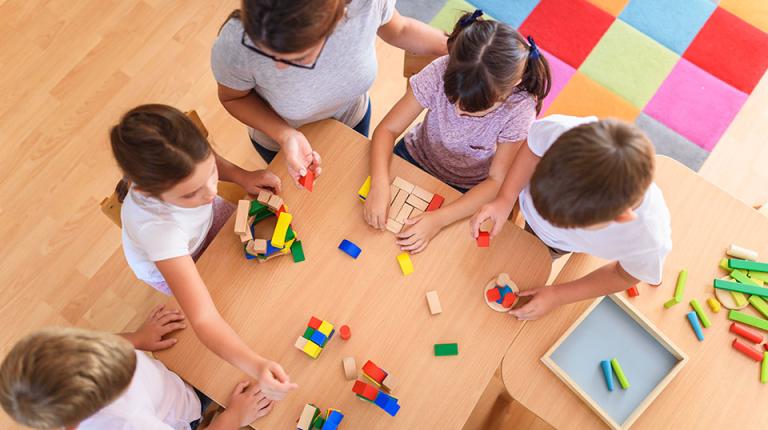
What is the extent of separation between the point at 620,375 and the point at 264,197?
0.96m

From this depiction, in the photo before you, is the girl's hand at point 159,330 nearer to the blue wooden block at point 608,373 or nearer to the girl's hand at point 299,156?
the girl's hand at point 299,156

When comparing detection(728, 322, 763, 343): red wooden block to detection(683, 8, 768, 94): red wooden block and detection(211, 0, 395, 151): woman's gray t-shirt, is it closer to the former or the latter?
detection(211, 0, 395, 151): woman's gray t-shirt

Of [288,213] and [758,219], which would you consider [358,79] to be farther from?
[758,219]

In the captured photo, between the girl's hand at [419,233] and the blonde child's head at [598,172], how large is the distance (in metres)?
0.35

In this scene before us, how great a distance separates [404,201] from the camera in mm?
1429

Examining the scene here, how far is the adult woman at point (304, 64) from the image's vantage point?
108 cm

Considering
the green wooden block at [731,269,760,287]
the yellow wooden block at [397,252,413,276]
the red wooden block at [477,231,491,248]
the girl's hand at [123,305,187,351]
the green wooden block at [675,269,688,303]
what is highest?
the green wooden block at [731,269,760,287]

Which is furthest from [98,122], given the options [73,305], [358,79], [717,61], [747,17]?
[747,17]

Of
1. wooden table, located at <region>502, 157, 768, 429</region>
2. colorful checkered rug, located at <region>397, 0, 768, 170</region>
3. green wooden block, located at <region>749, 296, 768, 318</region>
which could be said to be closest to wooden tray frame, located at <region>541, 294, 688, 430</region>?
wooden table, located at <region>502, 157, 768, 429</region>

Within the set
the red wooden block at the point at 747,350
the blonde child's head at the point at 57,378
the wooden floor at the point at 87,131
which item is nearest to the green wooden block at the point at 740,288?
the red wooden block at the point at 747,350

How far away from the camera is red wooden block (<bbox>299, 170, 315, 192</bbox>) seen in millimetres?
1397

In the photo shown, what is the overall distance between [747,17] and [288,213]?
248 centimetres

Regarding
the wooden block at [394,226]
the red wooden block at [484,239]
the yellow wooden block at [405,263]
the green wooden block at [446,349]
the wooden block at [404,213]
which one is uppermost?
the red wooden block at [484,239]

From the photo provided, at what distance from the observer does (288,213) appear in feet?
4.60
